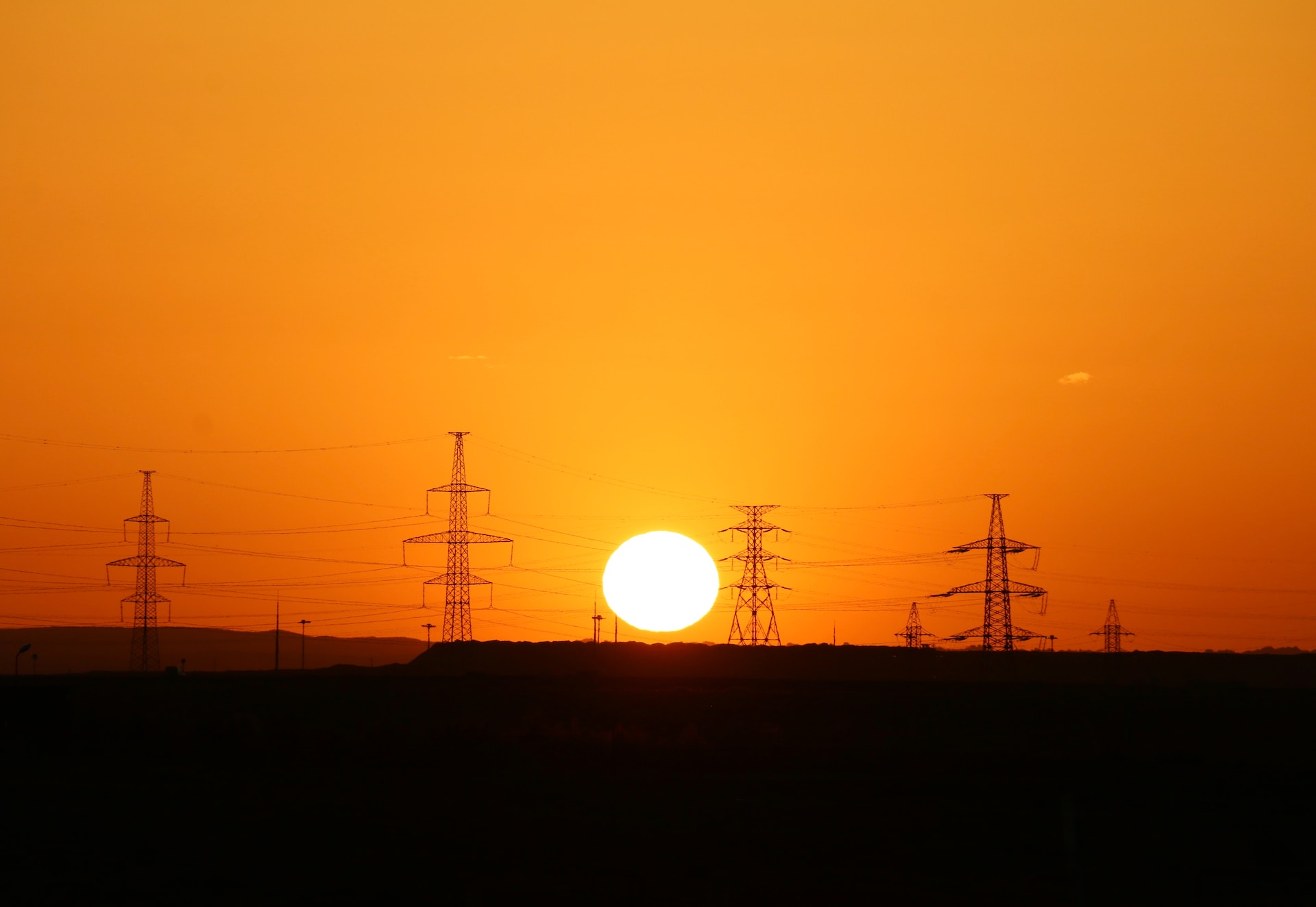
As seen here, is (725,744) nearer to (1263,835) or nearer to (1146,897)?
(1263,835)

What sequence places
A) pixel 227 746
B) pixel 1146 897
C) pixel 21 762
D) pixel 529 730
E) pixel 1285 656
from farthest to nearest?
pixel 1285 656
pixel 529 730
pixel 227 746
pixel 21 762
pixel 1146 897

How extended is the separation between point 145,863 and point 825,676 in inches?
4486

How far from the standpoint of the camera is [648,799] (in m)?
36.9

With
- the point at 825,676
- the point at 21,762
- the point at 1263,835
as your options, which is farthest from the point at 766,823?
the point at 825,676

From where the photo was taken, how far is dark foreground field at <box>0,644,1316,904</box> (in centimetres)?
2569

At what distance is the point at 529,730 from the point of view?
5784 cm

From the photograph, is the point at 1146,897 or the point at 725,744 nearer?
the point at 1146,897

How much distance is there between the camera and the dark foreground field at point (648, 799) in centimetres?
2569

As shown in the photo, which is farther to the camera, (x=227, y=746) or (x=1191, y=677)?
(x=1191, y=677)

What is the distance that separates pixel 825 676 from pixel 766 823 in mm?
105053

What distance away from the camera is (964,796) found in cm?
3962

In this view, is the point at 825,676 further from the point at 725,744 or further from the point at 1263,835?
the point at 1263,835

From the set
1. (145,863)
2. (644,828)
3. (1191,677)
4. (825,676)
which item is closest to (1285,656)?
(1191,677)

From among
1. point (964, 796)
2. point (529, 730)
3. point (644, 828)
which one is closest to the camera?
point (644, 828)
